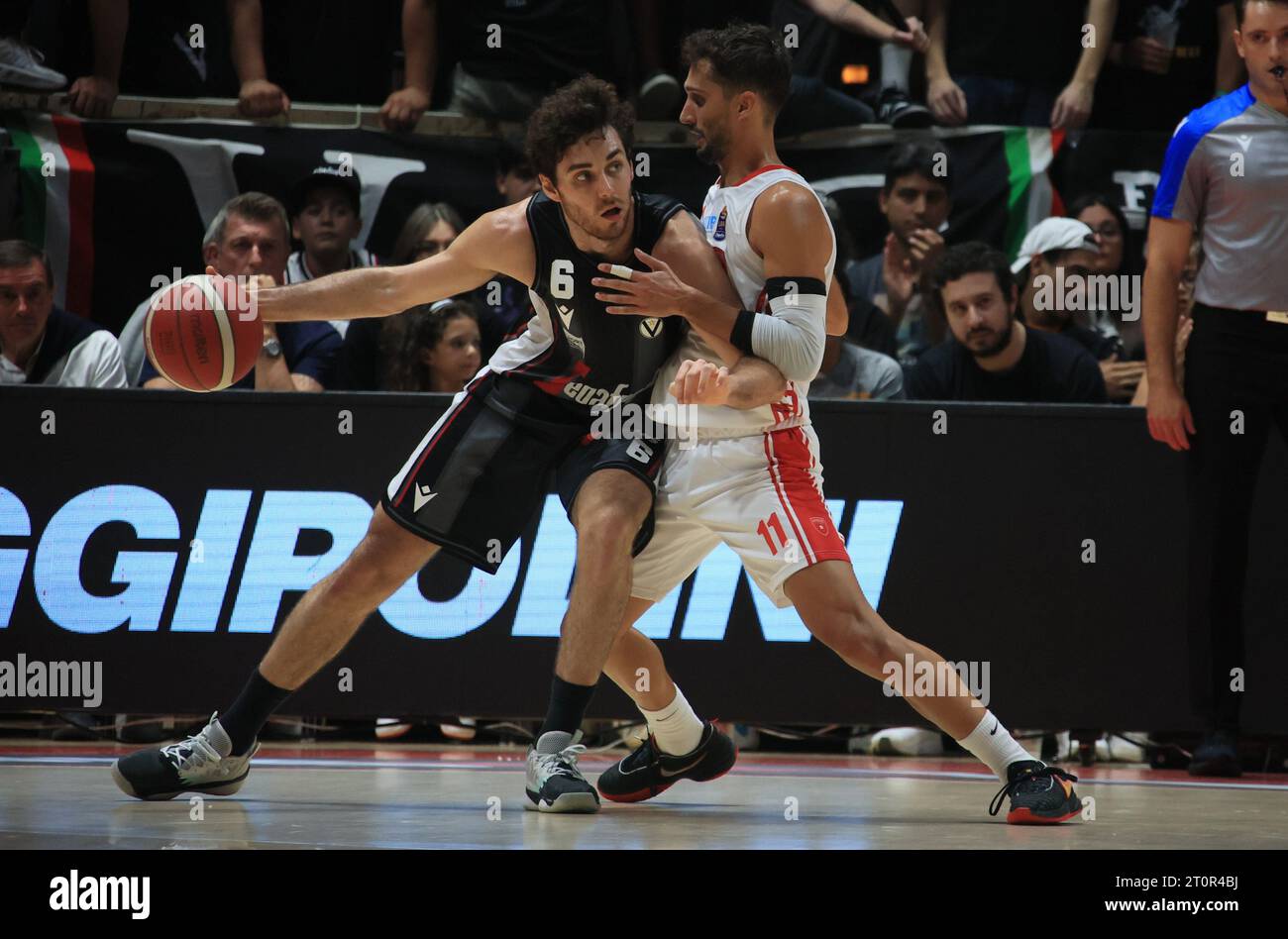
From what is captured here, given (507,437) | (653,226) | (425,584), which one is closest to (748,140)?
(653,226)

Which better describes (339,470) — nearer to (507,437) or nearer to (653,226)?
(507,437)

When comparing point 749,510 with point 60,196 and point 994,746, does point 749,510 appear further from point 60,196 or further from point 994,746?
point 60,196

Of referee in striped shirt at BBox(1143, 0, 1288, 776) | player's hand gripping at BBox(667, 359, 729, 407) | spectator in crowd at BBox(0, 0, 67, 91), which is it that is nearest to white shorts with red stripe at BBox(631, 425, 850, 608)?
player's hand gripping at BBox(667, 359, 729, 407)

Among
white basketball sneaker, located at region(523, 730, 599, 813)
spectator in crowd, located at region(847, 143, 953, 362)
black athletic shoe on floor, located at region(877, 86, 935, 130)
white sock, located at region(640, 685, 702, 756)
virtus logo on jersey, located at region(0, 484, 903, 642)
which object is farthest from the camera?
black athletic shoe on floor, located at region(877, 86, 935, 130)

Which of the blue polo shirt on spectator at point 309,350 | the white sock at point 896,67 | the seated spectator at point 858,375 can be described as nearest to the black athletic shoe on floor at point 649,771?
the seated spectator at point 858,375

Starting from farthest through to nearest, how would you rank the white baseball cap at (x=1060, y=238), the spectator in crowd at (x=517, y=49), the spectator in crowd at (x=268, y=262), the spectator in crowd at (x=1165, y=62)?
the spectator in crowd at (x=1165, y=62) → the spectator in crowd at (x=517, y=49) → the white baseball cap at (x=1060, y=238) → the spectator in crowd at (x=268, y=262)

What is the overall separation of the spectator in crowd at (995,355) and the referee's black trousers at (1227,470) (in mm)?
751

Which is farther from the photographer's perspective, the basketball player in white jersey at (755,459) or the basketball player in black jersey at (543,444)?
the basketball player in black jersey at (543,444)

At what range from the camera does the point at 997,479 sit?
220 inches

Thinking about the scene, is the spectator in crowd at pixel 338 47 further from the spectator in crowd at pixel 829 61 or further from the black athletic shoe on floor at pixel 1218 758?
the black athletic shoe on floor at pixel 1218 758

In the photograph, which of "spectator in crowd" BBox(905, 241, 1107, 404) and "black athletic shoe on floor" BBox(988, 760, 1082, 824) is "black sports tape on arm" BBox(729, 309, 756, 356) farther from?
"spectator in crowd" BBox(905, 241, 1107, 404)

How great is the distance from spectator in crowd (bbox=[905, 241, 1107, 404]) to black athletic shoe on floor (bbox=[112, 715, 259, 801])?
10.4 feet

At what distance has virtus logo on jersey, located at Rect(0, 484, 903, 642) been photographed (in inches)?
216

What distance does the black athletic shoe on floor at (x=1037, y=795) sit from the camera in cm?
393
